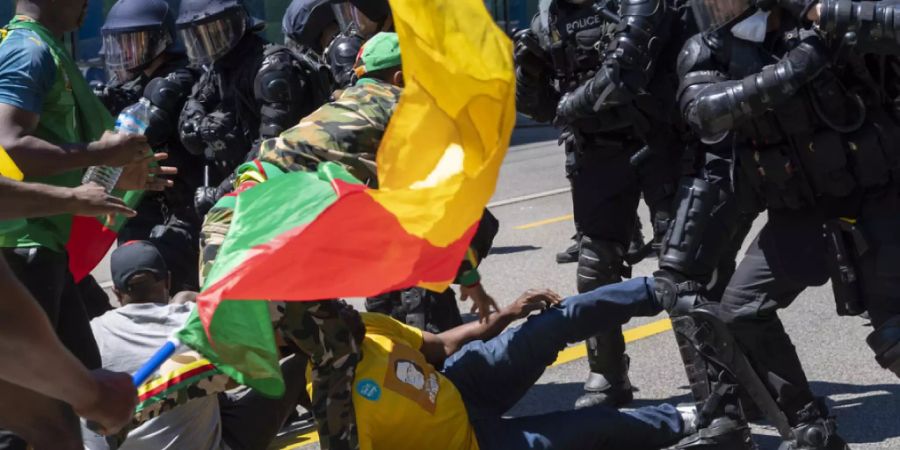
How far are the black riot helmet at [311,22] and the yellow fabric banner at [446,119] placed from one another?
447 cm

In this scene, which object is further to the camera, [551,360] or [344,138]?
[551,360]

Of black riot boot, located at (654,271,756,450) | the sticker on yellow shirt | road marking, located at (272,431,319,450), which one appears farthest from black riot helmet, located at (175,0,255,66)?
black riot boot, located at (654,271,756,450)

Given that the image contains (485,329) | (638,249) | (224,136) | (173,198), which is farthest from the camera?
(638,249)

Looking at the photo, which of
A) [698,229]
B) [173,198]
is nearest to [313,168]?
[698,229]

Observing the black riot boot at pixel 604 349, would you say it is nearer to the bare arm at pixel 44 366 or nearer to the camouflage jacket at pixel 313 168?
the camouflage jacket at pixel 313 168

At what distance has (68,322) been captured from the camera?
15.5 feet

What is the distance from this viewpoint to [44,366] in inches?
135

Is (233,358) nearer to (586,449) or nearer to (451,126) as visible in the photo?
(451,126)

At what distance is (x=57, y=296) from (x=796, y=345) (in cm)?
357

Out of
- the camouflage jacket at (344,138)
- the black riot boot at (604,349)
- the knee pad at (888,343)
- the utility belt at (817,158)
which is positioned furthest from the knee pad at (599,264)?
the camouflage jacket at (344,138)

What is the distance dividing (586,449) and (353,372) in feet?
3.10

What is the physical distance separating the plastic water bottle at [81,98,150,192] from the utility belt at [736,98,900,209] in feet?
7.16

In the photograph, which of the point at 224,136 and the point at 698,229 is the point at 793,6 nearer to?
the point at 698,229

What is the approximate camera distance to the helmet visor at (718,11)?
186 inches
